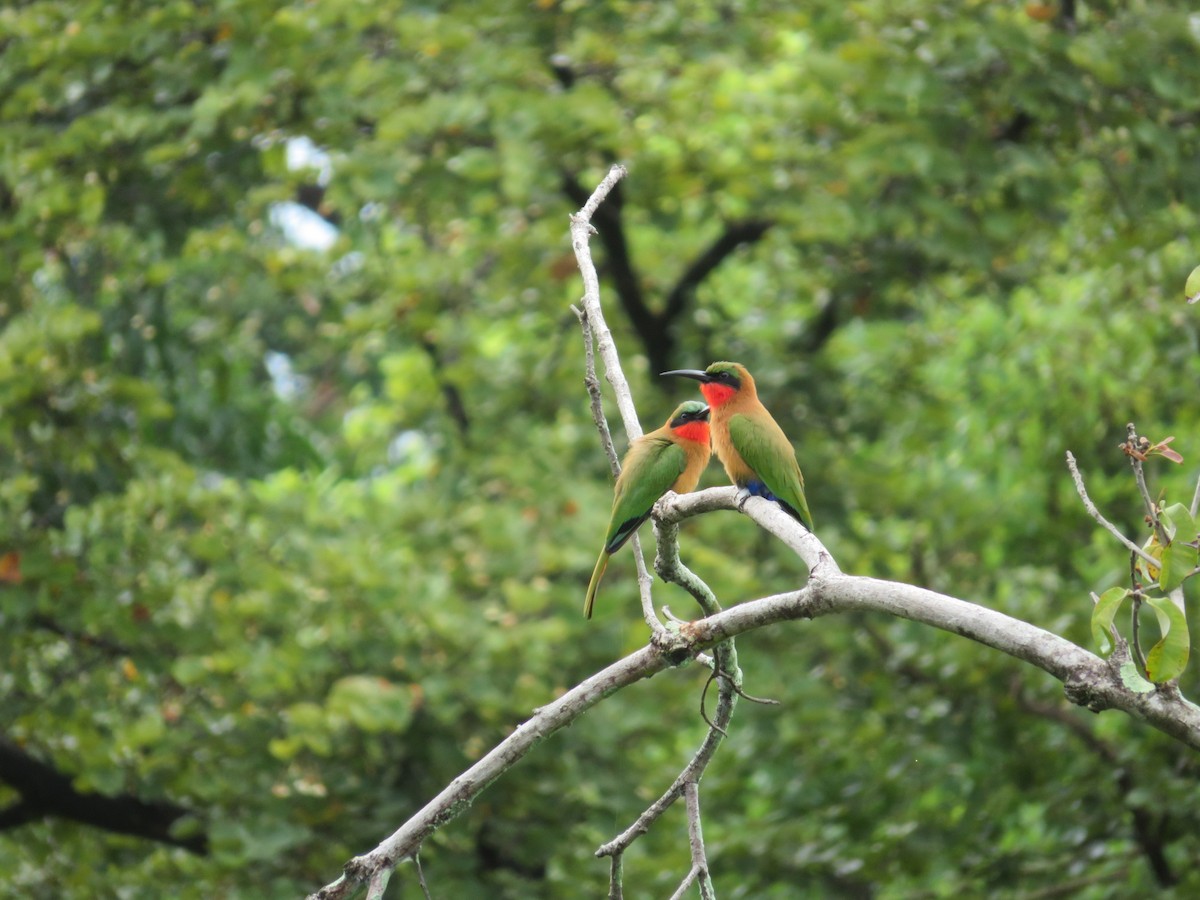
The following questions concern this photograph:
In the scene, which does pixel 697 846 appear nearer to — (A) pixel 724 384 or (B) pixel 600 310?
(B) pixel 600 310

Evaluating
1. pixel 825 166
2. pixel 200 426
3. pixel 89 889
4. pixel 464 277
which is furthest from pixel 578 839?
pixel 464 277

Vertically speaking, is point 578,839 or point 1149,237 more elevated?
point 1149,237

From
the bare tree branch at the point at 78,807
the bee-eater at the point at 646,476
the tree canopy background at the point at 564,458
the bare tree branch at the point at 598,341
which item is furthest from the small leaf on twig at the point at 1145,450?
the bare tree branch at the point at 78,807

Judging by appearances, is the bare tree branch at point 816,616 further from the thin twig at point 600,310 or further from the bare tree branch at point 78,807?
the bare tree branch at point 78,807

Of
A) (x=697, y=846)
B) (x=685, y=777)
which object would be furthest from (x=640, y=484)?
(x=697, y=846)

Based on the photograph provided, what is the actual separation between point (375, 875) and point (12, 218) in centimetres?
526

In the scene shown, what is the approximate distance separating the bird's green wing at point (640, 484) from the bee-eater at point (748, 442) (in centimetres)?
20

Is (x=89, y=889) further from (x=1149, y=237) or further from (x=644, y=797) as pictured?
(x=1149, y=237)

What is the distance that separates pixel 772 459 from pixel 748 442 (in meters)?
0.09

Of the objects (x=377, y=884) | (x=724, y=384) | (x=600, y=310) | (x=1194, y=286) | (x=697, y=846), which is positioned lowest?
(x=724, y=384)

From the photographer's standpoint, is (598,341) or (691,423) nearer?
(598,341)

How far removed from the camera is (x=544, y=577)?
689 cm

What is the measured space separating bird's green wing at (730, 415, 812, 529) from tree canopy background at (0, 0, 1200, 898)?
217 centimetres

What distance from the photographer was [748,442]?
3.54m
